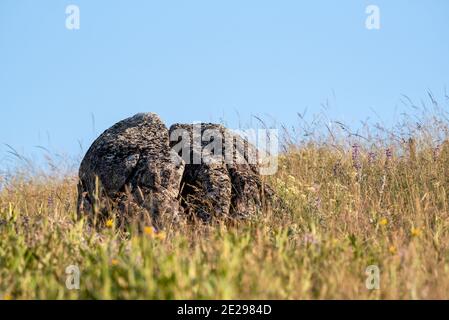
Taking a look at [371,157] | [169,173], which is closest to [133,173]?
[169,173]

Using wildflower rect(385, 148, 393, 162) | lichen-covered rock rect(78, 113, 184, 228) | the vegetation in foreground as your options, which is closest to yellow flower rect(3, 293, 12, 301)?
the vegetation in foreground

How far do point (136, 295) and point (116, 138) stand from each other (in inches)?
178

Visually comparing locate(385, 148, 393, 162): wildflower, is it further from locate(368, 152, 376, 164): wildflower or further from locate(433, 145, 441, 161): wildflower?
locate(433, 145, 441, 161): wildflower

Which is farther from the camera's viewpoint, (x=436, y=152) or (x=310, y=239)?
(x=436, y=152)

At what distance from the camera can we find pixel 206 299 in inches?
139

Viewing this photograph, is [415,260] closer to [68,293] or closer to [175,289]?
[175,289]

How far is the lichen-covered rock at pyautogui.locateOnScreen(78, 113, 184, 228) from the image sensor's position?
7449 millimetres

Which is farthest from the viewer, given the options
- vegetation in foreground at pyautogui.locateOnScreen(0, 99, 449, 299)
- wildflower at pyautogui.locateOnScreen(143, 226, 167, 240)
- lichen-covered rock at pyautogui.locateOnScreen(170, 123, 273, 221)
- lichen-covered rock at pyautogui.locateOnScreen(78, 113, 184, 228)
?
lichen-covered rock at pyautogui.locateOnScreen(170, 123, 273, 221)

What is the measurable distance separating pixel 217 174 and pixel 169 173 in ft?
2.24

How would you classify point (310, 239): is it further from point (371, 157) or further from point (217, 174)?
point (371, 157)

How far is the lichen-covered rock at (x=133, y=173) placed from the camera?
7.45 m

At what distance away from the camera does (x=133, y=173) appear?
25.1 feet

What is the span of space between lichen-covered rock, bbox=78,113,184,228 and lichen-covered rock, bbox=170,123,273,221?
0.90 ft
